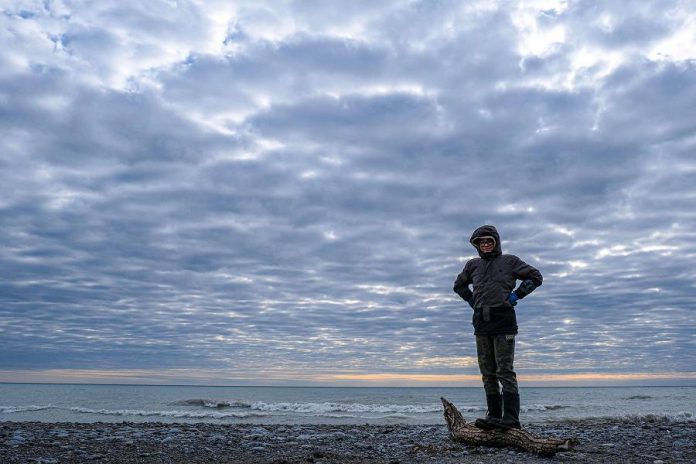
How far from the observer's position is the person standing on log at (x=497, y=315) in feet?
27.2

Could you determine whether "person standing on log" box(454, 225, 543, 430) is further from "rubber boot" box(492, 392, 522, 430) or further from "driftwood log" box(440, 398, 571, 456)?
"driftwood log" box(440, 398, 571, 456)

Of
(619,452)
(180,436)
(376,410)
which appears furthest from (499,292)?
(376,410)

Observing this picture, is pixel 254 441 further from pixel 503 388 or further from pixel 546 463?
pixel 546 463

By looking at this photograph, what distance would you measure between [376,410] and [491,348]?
71.8ft

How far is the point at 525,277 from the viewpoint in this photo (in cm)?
836

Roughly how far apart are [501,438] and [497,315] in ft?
6.06

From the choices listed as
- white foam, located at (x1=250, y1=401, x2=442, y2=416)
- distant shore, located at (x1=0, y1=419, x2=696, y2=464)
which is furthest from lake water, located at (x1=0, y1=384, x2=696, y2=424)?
distant shore, located at (x1=0, y1=419, x2=696, y2=464)

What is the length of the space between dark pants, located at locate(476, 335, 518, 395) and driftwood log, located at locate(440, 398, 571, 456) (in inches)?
24.3

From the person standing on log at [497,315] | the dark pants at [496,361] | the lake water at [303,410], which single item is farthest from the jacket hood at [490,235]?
the lake water at [303,410]

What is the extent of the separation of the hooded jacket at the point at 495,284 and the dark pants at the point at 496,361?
14 centimetres

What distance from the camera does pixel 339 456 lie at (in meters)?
8.34

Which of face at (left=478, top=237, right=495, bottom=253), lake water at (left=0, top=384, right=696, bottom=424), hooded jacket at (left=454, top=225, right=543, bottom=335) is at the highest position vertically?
face at (left=478, top=237, right=495, bottom=253)

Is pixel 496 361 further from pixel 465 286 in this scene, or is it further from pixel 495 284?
pixel 465 286

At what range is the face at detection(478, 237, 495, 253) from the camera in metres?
8.77
